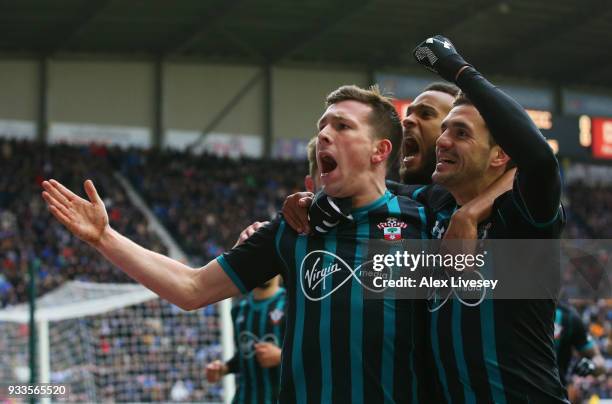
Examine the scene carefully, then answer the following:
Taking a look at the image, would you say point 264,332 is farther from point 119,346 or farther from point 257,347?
point 119,346

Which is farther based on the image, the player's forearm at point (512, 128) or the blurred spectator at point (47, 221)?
the blurred spectator at point (47, 221)

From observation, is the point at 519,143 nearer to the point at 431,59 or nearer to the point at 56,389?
the point at 431,59

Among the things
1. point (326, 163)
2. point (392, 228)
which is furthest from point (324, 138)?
point (392, 228)

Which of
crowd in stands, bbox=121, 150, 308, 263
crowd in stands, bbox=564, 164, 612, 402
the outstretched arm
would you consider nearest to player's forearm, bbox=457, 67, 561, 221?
the outstretched arm

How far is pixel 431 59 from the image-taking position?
10.1ft

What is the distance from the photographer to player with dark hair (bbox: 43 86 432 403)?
3092mm

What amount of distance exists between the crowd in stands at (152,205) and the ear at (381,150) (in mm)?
13354

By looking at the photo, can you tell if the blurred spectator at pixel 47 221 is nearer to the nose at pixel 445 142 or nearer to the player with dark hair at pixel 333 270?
the player with dark hair at pixel 333 270

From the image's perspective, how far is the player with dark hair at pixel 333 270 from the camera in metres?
3.09

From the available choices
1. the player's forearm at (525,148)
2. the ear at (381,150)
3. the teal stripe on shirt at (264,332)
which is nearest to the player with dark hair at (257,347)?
the teal stripe on shirt at (264,332)

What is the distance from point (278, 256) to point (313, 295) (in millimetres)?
262

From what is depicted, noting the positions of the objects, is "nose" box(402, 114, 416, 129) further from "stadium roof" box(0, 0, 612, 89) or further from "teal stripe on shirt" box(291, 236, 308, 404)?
"stadium roof" box(0, 0, 612, 89)

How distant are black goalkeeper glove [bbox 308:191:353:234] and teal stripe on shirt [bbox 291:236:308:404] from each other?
9 cm

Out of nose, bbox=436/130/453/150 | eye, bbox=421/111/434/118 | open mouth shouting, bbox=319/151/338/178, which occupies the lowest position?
open mouth shouting, bbox=319/151/338/178
